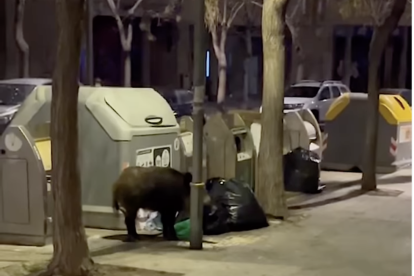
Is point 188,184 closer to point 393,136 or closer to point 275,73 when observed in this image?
point 275,73

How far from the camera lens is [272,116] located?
33.2 ft

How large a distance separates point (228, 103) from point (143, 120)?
25122 millimetres

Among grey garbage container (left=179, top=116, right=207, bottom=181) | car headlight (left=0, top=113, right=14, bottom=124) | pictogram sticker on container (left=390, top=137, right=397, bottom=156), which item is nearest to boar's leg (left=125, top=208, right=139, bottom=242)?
grey garbage container (left=179, top=116, right=207, bottom=181)

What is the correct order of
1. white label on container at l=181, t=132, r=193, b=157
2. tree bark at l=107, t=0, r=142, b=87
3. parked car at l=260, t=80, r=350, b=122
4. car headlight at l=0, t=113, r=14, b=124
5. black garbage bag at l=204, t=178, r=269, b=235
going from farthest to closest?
1. tree bark at l=107, t=0, r=142, b=87
2. parked car at l=260, t=80, r=350, b=122
3. car headlight at l=0, t=113, r=14, b=124
4. white label on container at l=181, t=132, r=193, b=157
5. black garbage bag at l=204, t=178, r=269, b=235

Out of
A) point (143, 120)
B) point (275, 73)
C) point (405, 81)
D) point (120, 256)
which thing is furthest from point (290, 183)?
point (405, 81)

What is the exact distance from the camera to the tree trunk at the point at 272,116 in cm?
1006

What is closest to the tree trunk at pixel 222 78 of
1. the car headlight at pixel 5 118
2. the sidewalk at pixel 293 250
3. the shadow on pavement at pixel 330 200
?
the car headlight at pixel 5 118

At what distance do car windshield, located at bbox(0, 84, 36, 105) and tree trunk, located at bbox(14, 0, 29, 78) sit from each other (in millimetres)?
8888

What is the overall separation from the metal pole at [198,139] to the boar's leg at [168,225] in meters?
0.37

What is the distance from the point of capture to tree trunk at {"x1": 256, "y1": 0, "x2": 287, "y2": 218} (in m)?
10.1

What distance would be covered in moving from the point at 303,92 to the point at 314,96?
1.67 feet

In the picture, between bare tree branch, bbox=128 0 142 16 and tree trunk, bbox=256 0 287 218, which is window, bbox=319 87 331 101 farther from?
tree trunk, bbox=256 0 287 218

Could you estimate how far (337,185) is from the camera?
13516 mm

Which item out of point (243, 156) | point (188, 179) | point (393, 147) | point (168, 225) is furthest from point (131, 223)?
point (393, 147)
